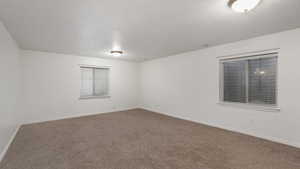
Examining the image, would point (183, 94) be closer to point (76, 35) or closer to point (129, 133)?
point (129, 133)

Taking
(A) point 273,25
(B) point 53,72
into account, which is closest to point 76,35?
(B) point 53,72

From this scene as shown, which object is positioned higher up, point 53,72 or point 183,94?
point 53,72

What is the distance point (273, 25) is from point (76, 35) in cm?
392

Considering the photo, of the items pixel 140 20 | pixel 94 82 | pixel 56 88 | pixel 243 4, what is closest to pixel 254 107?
pixel 243 4

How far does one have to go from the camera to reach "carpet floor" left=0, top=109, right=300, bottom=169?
1.97 metres

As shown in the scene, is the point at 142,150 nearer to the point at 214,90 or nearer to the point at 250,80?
the point at 214,90

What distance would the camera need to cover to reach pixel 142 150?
238cm

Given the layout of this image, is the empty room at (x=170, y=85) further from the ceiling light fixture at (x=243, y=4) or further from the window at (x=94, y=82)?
the window at (x=94, y=82)

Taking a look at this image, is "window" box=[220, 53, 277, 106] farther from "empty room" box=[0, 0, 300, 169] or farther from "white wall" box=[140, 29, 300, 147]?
"white wall" box=[140, 29, 300, 147]

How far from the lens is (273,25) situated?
2.37 meters

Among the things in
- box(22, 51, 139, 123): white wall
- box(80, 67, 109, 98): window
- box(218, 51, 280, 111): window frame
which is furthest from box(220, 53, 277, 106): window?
box(80, 67, 109, 98): window

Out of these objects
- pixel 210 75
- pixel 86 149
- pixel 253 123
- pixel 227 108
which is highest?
pixel 210 75

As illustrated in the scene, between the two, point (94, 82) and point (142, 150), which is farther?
point (94, 82)

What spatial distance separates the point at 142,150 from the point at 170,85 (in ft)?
9.76
